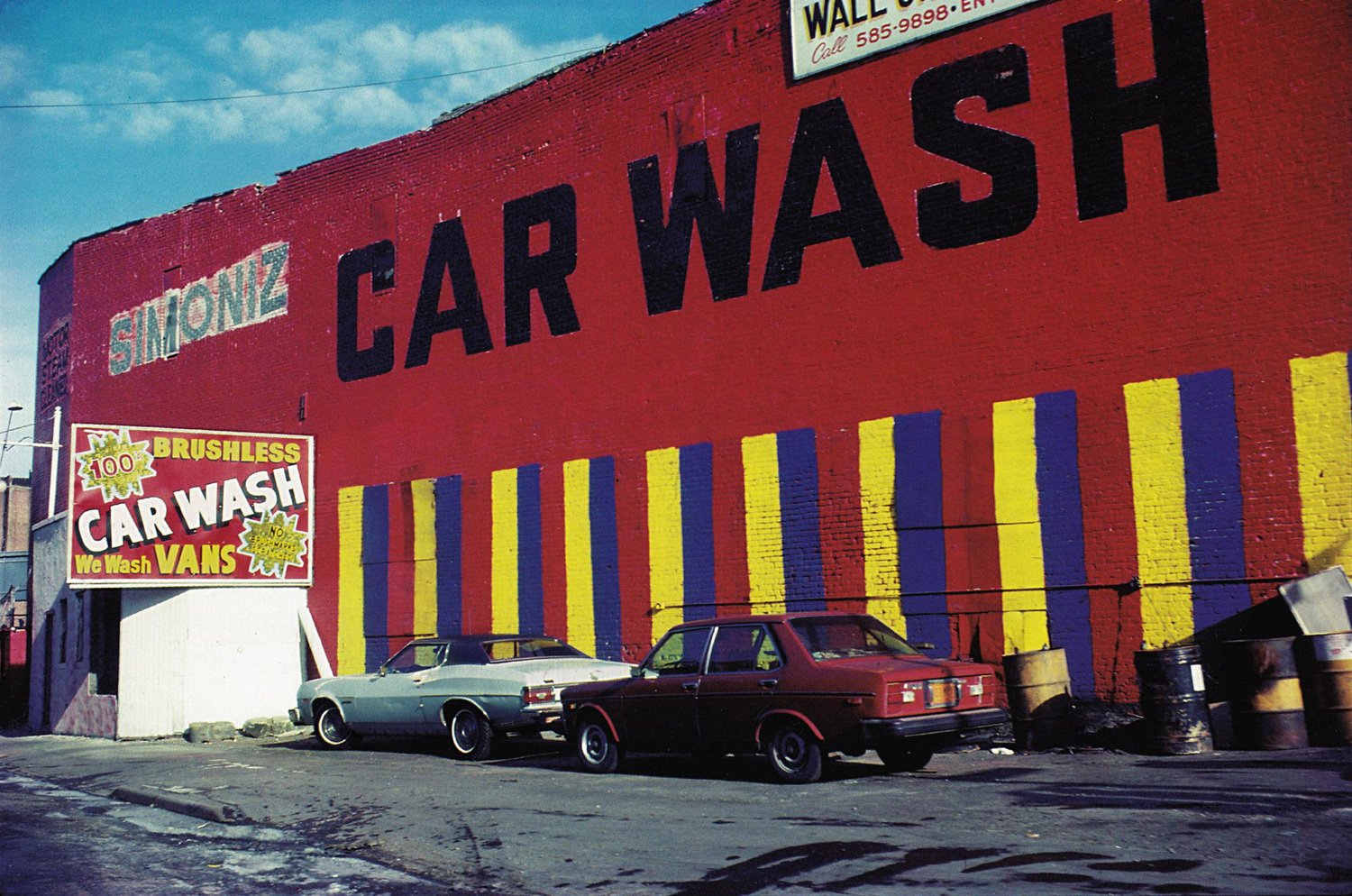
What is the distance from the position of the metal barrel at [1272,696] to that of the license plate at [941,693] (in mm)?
2954

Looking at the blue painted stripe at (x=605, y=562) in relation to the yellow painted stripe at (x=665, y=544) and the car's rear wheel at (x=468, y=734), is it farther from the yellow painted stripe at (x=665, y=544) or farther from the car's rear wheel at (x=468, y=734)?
the car's rear wheel at (x=468, y=734)

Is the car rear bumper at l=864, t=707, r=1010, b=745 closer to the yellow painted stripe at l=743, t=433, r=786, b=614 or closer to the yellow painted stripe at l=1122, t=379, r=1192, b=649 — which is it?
the yellow painted stripe at l=1122, t=379, r=1192, b=649

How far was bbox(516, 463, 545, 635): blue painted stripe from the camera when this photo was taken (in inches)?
715

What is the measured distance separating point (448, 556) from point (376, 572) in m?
1.73

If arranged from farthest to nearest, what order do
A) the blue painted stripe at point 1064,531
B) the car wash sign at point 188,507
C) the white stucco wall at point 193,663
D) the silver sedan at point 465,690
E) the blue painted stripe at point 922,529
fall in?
the white stucco wall at point 193,663 → the car wash sign at point 188,507 → the blue painted stripe at point 922,529 → the silver sedan at point 465,690 → the blue painted stripe at point 1064,531

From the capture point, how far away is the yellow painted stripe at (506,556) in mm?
18453

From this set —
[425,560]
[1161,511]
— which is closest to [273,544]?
[425,560]

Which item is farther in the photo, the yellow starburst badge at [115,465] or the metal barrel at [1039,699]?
the yellow starburst badge at [115,465]

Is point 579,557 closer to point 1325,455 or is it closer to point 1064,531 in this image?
point 1064,531

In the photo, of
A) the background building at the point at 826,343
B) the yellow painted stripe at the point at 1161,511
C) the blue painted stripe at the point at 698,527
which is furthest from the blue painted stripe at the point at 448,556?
the yellow painted stripe at the point at 1161,511

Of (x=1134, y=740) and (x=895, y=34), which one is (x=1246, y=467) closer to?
(x=1134, y=740)

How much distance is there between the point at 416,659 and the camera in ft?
49.5

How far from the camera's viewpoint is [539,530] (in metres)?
18.2

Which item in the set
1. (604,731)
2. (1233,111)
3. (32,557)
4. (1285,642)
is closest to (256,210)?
(32,557)
